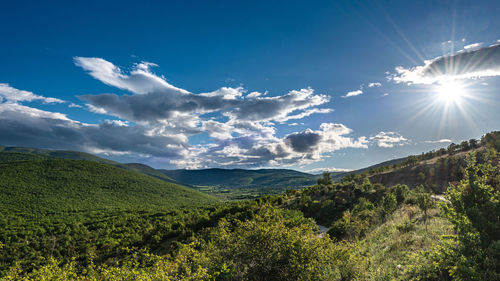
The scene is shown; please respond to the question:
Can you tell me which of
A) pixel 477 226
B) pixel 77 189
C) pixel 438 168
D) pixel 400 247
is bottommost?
pixel 77 189

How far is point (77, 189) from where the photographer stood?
379ft

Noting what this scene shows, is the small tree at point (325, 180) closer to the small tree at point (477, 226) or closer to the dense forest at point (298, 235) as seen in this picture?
the dense forest at point (298, 235)

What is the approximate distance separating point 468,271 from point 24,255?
223 feet

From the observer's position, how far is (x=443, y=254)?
8516 millimetres

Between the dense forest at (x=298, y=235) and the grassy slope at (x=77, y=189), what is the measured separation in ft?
3.56

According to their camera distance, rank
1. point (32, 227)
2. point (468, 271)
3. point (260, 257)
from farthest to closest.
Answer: point (32, 227) → point (260, 257) → point (468, 271)

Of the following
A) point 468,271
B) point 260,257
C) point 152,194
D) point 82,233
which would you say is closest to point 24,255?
point 82,233

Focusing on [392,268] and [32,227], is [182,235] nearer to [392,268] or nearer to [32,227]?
[392,268]

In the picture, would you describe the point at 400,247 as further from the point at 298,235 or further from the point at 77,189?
the point at 77,189

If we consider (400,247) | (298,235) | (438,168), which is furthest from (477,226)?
(438,168)

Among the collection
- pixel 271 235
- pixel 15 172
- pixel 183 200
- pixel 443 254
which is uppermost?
pixel 443 254

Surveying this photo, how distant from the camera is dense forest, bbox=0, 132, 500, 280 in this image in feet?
Answer: 26.6

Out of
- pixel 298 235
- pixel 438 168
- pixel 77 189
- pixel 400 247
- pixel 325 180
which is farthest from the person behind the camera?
pixel 77 189

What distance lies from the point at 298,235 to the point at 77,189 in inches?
5609
